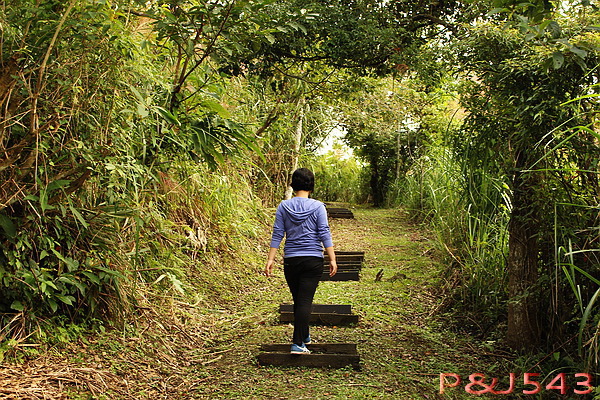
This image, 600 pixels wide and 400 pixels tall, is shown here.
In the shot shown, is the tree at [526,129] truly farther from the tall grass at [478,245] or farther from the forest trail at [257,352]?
the forest trail at [257,352]

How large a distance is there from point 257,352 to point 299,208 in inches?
45.2

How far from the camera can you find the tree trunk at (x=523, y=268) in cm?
378

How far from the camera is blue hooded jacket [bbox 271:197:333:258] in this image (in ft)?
13.0

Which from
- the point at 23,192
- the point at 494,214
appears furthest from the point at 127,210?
the point at 494,214

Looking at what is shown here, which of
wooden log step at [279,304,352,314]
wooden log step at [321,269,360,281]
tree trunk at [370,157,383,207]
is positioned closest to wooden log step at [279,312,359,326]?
wooden log step at [279,304,352,314]

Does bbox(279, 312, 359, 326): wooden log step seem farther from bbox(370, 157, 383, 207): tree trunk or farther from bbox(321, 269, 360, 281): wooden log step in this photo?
bbox(370, 157, 383, 207): tree trunk

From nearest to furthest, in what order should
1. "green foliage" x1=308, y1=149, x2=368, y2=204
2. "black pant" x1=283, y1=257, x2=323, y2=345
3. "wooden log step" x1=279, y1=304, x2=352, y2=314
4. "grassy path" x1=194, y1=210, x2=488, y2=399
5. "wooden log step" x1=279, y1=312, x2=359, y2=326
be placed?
1. "grassy path" x1=194, y1=210, x2=488, y2=399
2. "black pant" x1=283, y1=257, x2=323, y2=345
3. "wooden log step" x1=279, y1=312, x2=359, y2=326
4. "wooden log step" x1=279, y1=304, x2=352, y2=314
5. "green foliage" x1=308, y1=149, x2=368, y2=204

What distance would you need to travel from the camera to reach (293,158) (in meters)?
10.9

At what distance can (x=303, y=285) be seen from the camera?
A: 3.95m

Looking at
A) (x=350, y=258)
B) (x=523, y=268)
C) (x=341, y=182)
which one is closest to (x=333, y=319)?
(x=523, y=268)

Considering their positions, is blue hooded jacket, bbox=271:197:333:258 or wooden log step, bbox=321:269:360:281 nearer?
blue hooded jacket, bbox=271:197:333:258

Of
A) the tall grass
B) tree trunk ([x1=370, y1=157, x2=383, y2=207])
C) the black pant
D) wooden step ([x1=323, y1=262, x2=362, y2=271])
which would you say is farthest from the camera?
tree trunk ([x1=370, y1=157, x2=383, y2=207])

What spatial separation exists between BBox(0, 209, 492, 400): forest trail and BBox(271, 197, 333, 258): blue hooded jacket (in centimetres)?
83

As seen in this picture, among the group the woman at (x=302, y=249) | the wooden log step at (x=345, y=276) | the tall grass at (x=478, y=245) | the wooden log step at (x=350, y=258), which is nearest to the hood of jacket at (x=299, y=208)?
the woman at (x=302, y=249)
